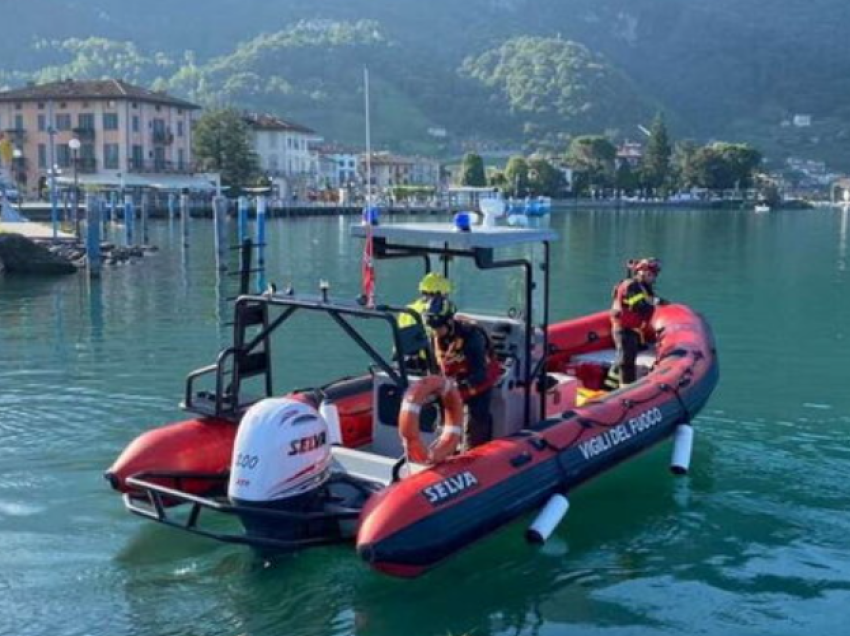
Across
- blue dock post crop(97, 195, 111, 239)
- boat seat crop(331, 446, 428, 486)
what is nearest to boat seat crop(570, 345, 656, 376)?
boat seat crop(331, 446, 428, 486)

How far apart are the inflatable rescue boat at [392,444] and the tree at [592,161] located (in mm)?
121720

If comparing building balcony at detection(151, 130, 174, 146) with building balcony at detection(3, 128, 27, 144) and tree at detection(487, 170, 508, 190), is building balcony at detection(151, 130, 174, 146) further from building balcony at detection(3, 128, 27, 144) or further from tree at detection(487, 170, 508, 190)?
tree at detection(487, 170, 508, 190)

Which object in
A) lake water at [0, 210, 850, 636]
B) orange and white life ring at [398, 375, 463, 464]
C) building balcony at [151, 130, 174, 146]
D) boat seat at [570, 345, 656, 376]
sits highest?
building balcony at [151, 130, 174, 146]

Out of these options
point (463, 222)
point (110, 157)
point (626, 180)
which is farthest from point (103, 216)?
point (626, 180)

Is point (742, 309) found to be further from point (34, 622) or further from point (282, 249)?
point (282, 249)

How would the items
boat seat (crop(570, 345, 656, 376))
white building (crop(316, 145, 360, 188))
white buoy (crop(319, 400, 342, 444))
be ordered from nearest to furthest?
white buoy (crop(319, 400, 342, 444)) → boat seat (crop(570, 345, 656, 376)) → white building (crop(316, 145, 360, 188))

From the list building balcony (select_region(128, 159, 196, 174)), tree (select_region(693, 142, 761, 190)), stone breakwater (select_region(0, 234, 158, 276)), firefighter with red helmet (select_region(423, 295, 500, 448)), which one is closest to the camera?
firefighter with red helmet (select_region(423, 295, 500, 448))

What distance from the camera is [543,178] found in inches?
4865

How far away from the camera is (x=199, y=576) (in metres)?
8.39

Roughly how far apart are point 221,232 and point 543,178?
305 ft

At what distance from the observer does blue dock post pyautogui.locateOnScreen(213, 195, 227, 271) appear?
32.4m

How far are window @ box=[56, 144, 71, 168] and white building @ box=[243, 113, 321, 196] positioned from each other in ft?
62.3

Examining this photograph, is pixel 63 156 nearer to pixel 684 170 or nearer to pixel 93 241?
pixel 93 241

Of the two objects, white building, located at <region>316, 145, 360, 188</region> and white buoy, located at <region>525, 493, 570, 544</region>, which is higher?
white building, located at <region>316, 145, 360, 188</region>
